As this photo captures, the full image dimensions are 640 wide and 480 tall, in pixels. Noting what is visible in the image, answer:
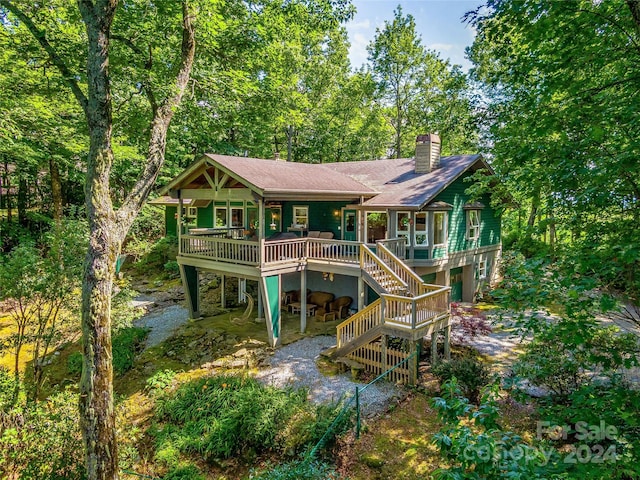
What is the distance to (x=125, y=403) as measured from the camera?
951 cm

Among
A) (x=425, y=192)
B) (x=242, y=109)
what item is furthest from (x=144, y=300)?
(x=425, y=192)

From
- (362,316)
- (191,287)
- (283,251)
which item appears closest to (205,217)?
(191,287)

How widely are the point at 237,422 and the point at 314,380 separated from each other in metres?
2.73

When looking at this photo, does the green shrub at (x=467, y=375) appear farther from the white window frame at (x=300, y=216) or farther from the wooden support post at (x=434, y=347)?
the white window frame at (x=300, y=216)

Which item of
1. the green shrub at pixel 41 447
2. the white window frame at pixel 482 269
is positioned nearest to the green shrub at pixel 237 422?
the green shrub at pixel 41 447

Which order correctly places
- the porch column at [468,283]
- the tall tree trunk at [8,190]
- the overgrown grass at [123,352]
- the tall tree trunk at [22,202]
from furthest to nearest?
1. the tall tree trunk at [22,202]
2. the tall tree trunk at [8,190]
3. the porch column at [468,283]
4. the overgrown grass at [123,352]

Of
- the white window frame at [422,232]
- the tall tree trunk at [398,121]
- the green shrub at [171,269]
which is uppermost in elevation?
the tall tree trunk at [398,121]

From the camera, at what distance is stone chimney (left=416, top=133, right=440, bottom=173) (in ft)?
55.8

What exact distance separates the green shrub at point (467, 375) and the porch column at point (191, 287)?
393 inches

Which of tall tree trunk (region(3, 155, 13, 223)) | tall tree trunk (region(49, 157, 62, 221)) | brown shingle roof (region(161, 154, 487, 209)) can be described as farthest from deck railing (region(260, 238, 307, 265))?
tall tree trunk (region(3, 155, 13, 223))

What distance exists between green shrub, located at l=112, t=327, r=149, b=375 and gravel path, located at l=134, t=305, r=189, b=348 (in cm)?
32

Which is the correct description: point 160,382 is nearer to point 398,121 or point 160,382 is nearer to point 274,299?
point 274,299

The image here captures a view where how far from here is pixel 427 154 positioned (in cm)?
1702

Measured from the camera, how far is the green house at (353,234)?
1205 centimetres
